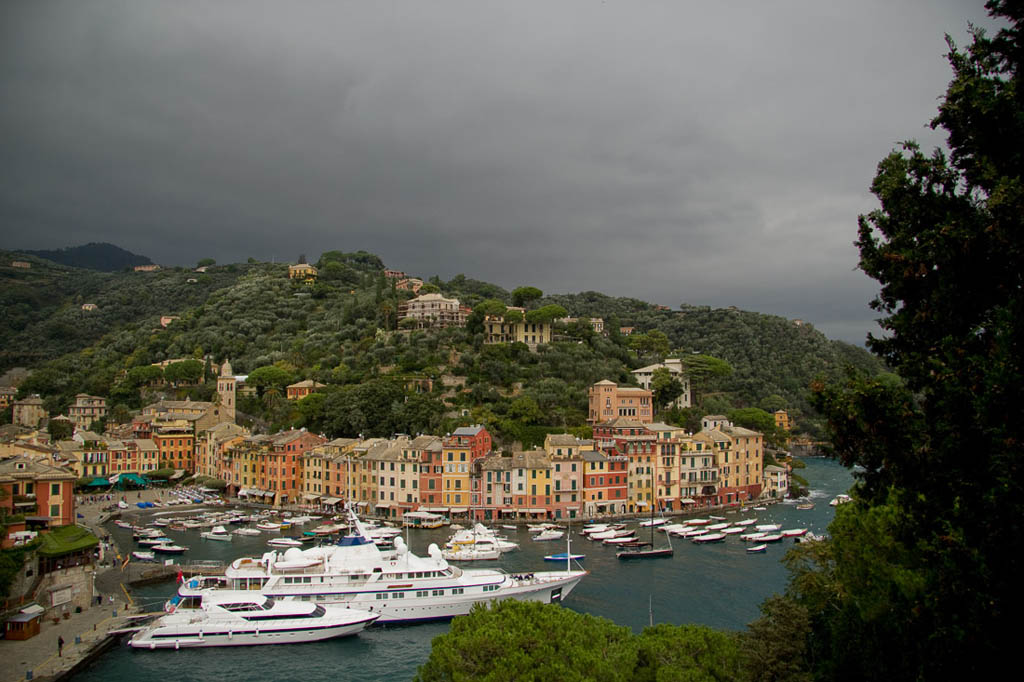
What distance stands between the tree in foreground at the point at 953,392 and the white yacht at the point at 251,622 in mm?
23029

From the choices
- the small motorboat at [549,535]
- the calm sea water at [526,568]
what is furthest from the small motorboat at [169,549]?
the small motorboat at [549,535]

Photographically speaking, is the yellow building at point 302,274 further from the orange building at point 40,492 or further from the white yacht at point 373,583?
the white yacht at point 373,583

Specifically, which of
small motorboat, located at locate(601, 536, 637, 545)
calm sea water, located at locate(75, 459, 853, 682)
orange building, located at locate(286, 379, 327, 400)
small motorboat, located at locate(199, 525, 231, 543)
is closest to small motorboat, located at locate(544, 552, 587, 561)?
calm sea water, located at locate(75, 459, 853, 682)

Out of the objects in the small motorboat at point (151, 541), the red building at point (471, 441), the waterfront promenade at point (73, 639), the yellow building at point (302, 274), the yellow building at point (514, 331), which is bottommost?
the small motorboat at point (151, 541)

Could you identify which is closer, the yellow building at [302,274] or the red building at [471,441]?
the red building at [471,441]

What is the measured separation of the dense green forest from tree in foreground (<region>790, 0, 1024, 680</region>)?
49909 mm

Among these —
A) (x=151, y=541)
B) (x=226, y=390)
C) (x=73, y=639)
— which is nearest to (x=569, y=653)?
(x=73, y=639)

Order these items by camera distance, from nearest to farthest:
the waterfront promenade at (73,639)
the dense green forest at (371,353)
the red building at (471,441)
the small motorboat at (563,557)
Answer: the waterfront promenade at (73,639) < the small motorboat at (563,557) < the red building at (471,441) < the dense green forest at (371,353)

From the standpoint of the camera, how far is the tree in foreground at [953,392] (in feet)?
23.1

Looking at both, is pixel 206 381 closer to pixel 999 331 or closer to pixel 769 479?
pixel 769 479

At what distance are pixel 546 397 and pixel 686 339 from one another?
6182 cm

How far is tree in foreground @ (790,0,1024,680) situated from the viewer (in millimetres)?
7051

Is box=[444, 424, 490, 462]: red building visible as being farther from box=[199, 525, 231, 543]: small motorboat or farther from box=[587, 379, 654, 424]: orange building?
box=[199, 525, 231, 543]: small motorboat

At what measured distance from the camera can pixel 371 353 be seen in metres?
79.1
